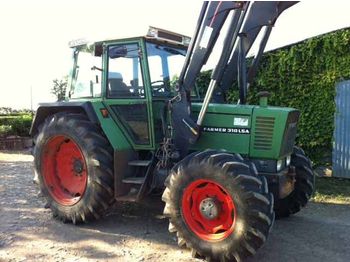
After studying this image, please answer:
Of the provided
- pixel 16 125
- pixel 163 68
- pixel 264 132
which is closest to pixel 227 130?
pixel 264 132

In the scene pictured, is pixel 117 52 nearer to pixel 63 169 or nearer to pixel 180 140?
pixel 180 140

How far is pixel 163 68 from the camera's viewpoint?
562 centimetres

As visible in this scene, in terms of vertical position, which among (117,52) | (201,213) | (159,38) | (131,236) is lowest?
(131,236)

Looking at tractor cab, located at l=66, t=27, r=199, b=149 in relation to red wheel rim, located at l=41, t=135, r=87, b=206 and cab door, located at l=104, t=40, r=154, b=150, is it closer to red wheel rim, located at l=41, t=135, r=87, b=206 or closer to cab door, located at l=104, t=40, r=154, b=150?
cab door, located at l=104, t=40, r=154, b=150

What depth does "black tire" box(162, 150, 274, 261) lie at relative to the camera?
3.97 meters

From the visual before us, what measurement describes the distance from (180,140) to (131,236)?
1.27 metres

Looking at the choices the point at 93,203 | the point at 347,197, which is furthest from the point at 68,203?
the point at 347,197

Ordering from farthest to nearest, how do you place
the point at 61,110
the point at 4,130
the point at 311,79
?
the point at 4,130
the point at 311,79
the point at 61,110

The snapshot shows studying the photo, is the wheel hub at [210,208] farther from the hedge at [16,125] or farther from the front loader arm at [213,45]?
the hedge at [16,125]

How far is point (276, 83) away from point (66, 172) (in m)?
5.02

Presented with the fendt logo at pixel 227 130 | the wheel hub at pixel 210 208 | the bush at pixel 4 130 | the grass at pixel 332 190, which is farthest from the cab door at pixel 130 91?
the bush at pixel 4 130

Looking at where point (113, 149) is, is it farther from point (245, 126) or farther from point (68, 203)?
point (245, 126)

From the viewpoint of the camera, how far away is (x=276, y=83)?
8.95 m

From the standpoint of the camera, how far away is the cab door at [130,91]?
5.32 metres
